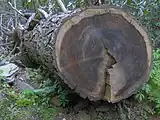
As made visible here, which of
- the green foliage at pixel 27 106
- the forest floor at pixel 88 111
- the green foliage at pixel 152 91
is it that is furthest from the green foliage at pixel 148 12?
the green foliage at pixel 27 106

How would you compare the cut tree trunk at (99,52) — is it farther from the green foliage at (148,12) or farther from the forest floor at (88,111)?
the green foliage at (148,12)

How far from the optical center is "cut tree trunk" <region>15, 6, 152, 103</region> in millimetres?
2869

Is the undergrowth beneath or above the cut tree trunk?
beneath

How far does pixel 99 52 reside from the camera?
2930 millimetres

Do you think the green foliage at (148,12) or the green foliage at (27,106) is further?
the green foliage at (148,12)

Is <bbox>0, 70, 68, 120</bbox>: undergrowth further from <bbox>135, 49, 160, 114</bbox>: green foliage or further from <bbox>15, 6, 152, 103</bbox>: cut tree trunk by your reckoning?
<bbox>135, 49, 160, 114</bbox>: green foliage

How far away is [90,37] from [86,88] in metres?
0.51

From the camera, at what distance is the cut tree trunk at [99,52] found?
9.41 ft

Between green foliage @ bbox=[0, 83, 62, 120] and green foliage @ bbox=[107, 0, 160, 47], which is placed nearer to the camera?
green foliage @ bbox=[0, 83, 62, 120]

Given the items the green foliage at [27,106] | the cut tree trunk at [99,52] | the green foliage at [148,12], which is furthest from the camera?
the green foliage at [148,12]

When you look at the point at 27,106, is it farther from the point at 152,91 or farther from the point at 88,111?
the point at 152,91

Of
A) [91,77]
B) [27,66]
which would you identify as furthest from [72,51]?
[27,66]

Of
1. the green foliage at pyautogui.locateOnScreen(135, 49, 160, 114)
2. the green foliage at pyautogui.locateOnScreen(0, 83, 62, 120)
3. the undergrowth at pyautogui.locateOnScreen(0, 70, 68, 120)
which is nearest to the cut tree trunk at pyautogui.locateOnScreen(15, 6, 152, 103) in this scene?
the green foliage at pyautogui.locateOnScreen(135, 49, 160, 114)

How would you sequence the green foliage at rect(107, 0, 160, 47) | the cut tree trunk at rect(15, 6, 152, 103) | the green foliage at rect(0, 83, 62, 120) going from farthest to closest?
1. the green foliage at rect(107, 0, 160, 47)
2. the green foliage at rect(0, 83, 62, 120)
3. the cut tree trunk at rect(15, 6, 152, 103)
